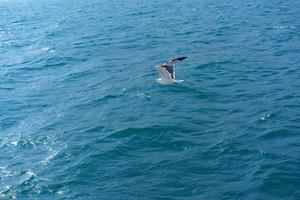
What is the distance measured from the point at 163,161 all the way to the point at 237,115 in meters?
5.42

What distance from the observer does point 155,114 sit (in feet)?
76.2

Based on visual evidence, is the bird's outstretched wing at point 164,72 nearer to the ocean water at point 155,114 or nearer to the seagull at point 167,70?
the seagull at point 167,70

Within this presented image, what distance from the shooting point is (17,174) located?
61.8 feet

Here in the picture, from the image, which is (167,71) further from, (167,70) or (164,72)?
(164,72)

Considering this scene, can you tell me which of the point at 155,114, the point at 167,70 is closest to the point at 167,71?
the point at 167,70

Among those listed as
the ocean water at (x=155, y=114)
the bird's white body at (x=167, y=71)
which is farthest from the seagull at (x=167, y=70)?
the ocean water at (x=155, y=114)

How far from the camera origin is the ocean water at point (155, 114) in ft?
56.3

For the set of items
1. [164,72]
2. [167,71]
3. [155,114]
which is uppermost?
[167,71]

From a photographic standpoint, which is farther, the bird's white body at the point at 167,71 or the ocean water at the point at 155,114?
the bird's white body at the point at 167,71

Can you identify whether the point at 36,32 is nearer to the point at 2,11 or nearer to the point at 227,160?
the point at 2,11

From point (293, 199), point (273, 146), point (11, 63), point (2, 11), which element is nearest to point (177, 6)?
point (11, 63)

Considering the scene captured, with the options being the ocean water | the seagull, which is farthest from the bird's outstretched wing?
the ocean water

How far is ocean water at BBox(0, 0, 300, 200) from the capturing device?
56.3 ft

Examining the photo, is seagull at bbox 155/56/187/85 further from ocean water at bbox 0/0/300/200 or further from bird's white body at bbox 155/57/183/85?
ocean water at bbox 0/0/300/200
